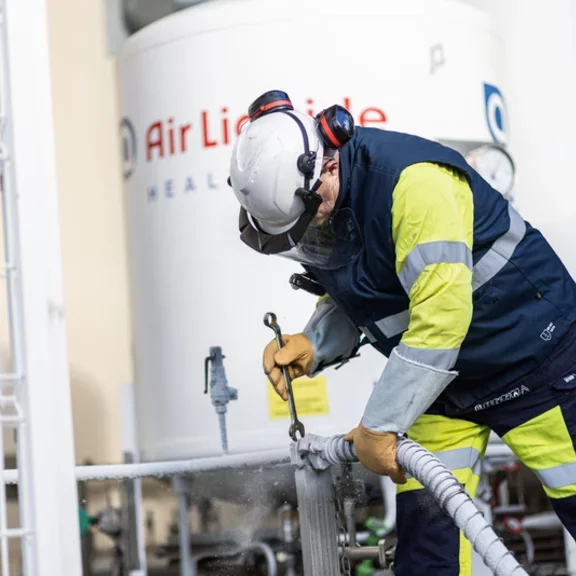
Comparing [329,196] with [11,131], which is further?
[329,196]

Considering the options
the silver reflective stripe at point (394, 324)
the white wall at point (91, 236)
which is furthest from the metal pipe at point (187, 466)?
the white wall at point (91, 236)

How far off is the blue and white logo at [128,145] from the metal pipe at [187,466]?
1.16 m

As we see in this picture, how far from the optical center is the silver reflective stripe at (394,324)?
186 centimetres

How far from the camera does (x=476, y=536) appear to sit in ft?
5.04

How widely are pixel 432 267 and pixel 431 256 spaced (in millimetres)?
17

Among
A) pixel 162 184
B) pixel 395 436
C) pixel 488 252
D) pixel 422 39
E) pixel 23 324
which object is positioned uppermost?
pixel 422 39

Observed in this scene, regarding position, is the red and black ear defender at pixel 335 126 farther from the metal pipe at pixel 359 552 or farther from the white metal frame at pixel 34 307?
the metal pipe at pixel 359 552

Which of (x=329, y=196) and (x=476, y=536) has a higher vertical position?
(x=329, y=196)

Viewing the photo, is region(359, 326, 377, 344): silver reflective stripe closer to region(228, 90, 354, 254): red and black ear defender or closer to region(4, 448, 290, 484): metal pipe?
region(228, 90, 354, 254): red and black ear defender

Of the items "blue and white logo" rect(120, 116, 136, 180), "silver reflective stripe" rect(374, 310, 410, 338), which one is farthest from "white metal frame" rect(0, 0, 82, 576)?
"blue and white logo" rect(120, 116, 136, 180)

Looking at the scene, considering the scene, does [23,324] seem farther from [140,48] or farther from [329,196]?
[140,48]

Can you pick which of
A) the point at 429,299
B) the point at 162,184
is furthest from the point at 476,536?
the point at 162,184

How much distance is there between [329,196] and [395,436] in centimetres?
41

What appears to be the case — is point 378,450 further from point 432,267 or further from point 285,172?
point 285,172
